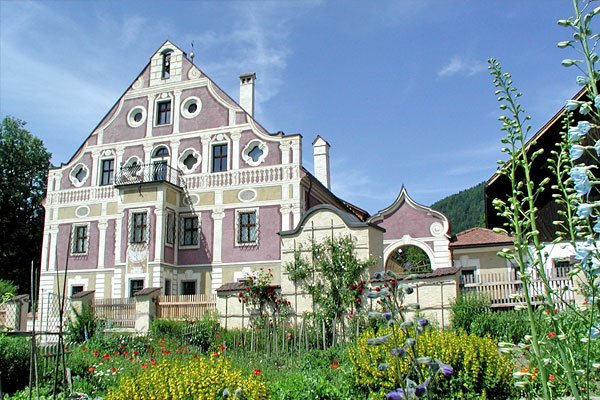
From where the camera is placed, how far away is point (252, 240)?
82.6ft

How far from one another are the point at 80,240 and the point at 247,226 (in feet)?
29.8

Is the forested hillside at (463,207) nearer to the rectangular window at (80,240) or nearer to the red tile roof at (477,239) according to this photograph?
the red tile roof at (477,239)

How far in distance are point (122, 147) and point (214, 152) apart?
5.29 m

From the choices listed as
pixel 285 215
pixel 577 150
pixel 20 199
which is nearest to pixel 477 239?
pixel 285 215

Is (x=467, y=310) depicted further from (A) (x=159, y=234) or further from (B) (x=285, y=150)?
(A) (x=159, y=234)

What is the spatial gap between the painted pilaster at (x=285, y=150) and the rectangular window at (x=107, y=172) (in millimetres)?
9377

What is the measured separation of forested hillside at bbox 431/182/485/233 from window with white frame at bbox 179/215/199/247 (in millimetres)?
58460

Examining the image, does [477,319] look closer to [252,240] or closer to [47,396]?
[47,396]

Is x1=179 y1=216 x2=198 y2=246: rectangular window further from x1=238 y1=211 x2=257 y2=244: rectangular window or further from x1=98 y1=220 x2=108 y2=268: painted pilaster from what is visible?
x1=98 y1=220 x2=108 y2=268: painted pilaster

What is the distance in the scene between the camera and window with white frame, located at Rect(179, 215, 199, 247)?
26.3m

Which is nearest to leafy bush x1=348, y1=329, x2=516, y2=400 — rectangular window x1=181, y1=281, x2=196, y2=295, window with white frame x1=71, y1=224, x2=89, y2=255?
rectangular window x1=181, y1=281, x2=196, y2=295

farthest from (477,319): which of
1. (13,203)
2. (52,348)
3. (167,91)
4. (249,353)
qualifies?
(13,203)

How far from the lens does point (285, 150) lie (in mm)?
25266

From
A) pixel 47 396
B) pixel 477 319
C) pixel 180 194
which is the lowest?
pixel 47 396
